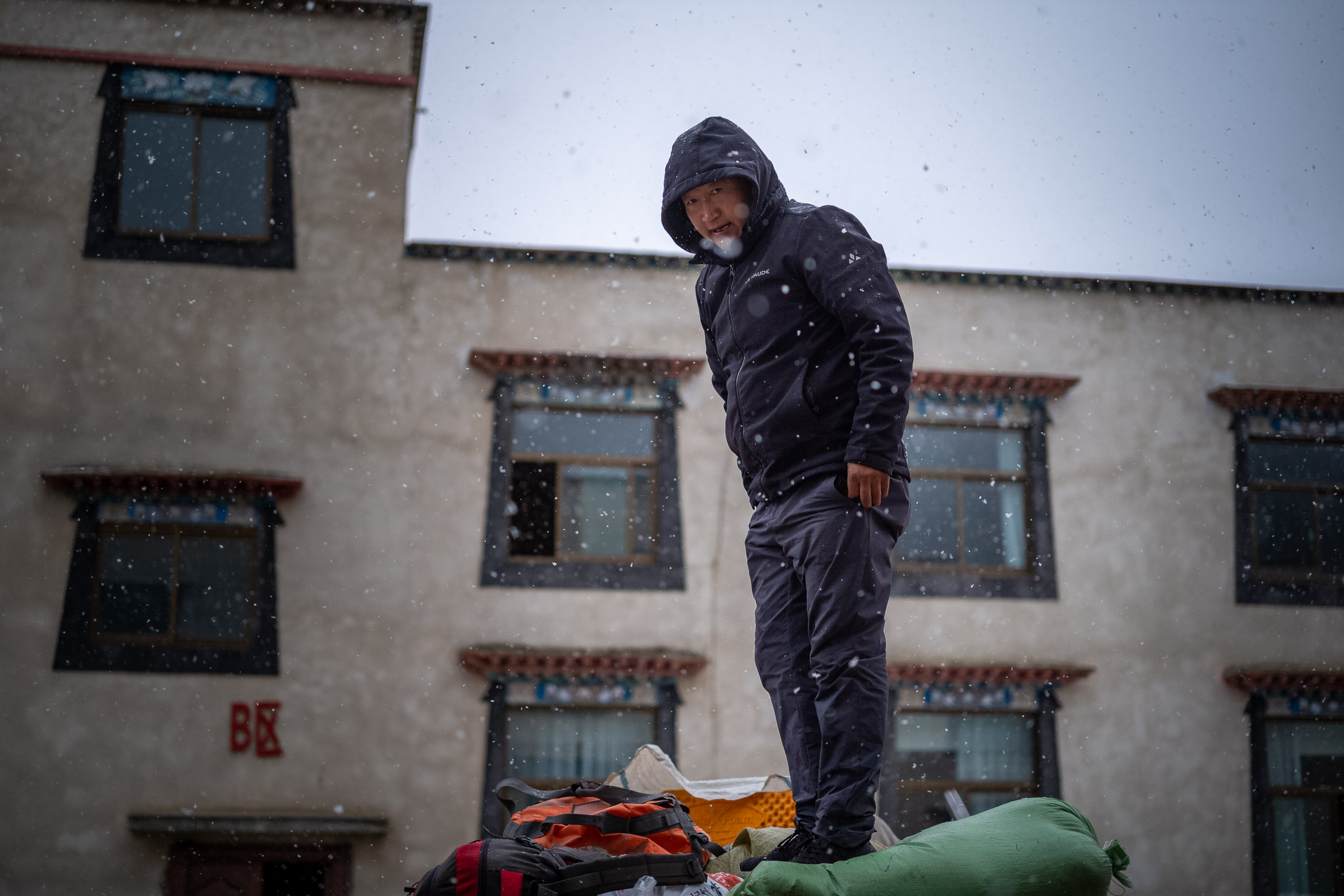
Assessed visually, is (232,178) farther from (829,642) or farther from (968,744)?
(829,642)

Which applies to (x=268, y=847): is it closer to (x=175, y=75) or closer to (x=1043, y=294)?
(x=175, y=75)

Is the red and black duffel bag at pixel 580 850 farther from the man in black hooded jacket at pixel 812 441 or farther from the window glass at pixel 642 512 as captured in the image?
the window glass at pixel 642 512

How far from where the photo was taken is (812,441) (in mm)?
2260

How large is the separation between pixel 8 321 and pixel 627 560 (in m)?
5.41

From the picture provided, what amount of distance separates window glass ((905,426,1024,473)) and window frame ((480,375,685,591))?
2121 mm

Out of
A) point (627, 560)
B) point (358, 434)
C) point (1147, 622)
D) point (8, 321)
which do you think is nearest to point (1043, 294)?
point (1147, 622)

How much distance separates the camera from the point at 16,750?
788 centimetres

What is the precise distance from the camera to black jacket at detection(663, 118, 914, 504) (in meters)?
2.14

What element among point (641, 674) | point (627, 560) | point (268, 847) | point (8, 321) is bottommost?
point (268, 847)

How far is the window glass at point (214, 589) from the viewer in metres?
8.15

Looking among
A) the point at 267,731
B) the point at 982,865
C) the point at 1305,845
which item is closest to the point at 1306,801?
the point at 1305,845

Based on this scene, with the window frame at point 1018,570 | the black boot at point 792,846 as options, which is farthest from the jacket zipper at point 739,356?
the window frame at point 1018,570

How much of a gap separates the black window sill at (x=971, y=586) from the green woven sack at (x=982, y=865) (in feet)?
22.0

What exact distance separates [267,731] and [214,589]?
1190 millimetres
